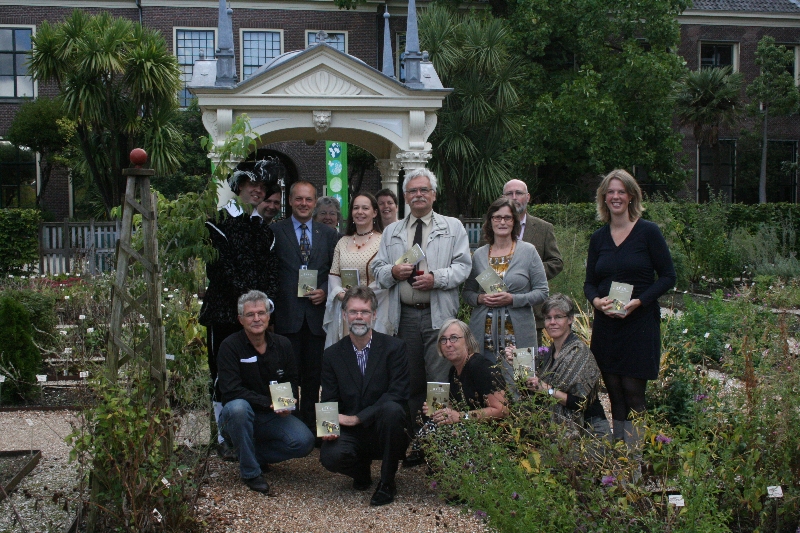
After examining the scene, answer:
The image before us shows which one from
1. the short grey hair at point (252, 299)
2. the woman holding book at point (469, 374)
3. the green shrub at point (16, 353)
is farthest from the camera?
the green shrub at point (16, 353)

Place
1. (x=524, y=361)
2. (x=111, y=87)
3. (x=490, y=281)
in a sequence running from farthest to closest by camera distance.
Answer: (x=111, y=87) → (x=490, y=281) → (x=524, y=361)

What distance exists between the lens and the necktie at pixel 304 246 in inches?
216

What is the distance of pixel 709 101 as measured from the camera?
26406 millimetres

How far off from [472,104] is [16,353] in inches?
616

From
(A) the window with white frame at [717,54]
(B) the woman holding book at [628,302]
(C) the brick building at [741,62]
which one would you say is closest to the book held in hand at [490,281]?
(B) the woman holding book at [628,302]

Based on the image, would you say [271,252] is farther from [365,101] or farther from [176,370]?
[365,101]

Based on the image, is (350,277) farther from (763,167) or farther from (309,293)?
(763,167)

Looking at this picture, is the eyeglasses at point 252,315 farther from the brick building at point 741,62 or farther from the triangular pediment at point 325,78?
the brick building at point 741,62

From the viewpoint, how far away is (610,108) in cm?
2038

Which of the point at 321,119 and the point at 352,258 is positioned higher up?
the point at 321,119

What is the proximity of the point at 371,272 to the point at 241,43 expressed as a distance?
2192 cm

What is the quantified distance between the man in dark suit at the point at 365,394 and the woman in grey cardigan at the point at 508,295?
562 mm

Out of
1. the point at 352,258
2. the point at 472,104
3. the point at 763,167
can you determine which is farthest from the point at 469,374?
the point at 763,167

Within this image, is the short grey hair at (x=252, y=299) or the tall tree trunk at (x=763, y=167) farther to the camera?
→ the tall tree trunk at (x=763, y=167)
